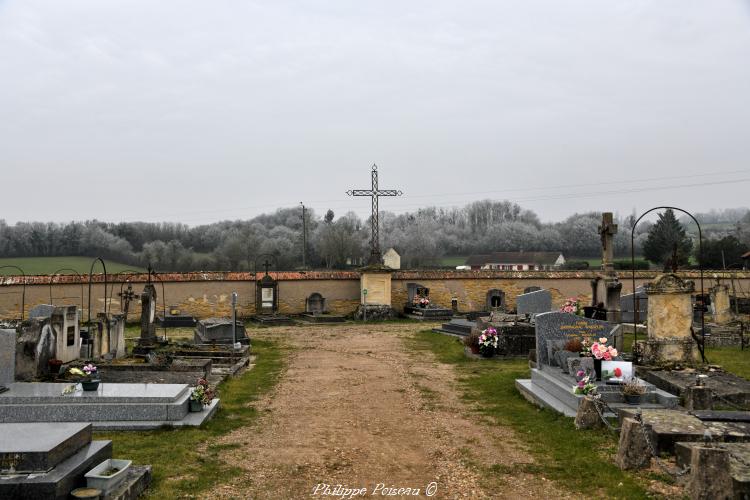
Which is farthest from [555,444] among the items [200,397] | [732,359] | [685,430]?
[732,359]

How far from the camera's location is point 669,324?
13445 mm

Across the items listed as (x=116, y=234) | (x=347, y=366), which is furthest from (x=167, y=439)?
(x=116, y=234)

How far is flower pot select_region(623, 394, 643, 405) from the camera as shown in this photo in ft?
32.2

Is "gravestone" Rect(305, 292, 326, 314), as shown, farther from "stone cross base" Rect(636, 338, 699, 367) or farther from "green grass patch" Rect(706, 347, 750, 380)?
"stone cross base" Rect(636, 338, 699, 367)

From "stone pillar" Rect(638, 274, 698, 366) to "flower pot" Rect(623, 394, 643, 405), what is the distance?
12.1ft

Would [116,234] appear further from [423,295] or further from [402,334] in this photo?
[402,334]

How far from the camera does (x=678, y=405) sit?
9727 millimetres

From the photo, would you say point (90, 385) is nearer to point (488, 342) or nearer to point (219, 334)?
point (219, 334)

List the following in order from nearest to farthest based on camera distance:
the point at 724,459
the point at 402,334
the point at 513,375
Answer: the point at 724,459 → the point at 513,375 → the point at 402,334

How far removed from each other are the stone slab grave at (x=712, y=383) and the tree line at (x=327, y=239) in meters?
36.8

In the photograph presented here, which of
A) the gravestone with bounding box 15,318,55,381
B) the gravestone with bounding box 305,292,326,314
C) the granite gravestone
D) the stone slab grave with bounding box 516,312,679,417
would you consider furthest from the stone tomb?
the gravestone with bounding box 15,318,55,381

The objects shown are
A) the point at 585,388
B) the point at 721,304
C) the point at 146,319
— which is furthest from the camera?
the point at 721,304

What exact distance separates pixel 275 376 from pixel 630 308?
17007 millimetres

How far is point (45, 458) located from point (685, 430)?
7.43 metres
